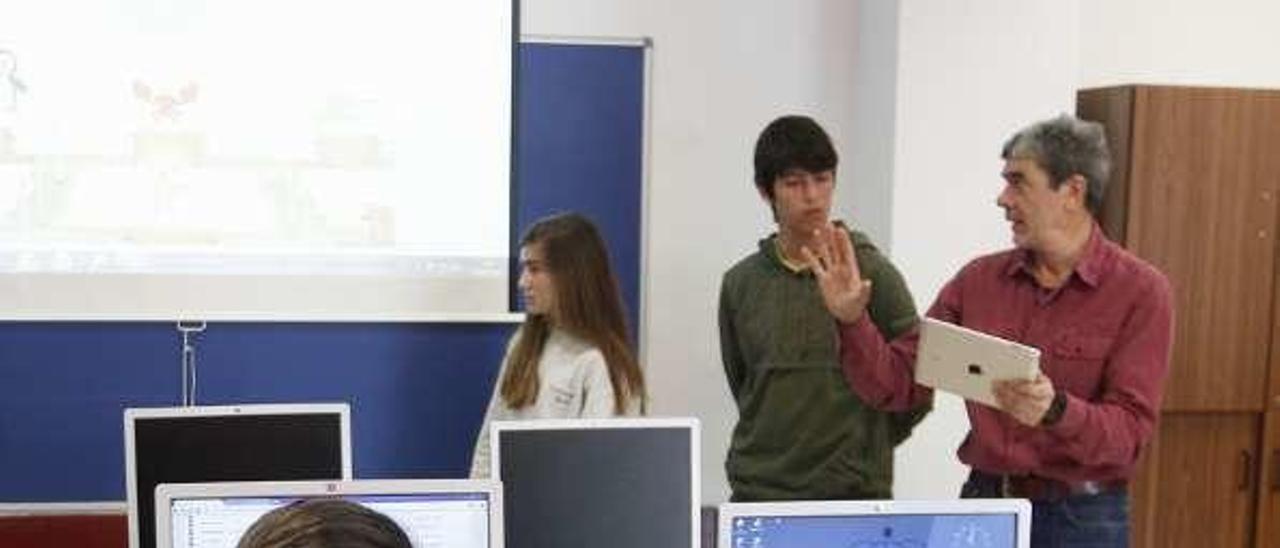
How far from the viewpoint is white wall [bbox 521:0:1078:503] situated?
358 centimetres

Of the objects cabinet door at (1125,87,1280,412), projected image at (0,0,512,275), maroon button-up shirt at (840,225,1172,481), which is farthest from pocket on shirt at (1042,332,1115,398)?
projected image at (0,0,512,275)

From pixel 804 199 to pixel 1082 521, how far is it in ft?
2.79

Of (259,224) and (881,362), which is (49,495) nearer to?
(259,224)

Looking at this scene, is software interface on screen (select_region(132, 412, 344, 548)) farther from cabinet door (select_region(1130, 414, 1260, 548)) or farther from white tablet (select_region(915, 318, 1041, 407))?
cabinet door (select_region(1130, 414, 1260, 548))

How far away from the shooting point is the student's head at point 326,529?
2.98 feet

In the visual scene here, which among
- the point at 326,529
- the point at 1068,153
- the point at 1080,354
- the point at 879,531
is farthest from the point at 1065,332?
the point at 326,529

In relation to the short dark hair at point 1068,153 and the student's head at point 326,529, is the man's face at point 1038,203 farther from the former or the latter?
the student's head at point 326,529

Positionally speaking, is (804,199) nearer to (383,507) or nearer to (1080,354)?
(1080,354)

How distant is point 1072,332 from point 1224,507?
5.90 feet

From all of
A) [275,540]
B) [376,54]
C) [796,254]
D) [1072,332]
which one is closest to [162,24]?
[376,54]

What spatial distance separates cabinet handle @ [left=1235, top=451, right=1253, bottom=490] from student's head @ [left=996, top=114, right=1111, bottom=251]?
176cm

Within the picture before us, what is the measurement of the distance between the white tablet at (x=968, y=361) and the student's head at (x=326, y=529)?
1.21 metres

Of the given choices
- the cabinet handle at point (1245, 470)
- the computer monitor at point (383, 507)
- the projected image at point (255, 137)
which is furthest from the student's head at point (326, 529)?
the cabinet handle at point (1245, 470)

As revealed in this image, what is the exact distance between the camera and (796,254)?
261cm
